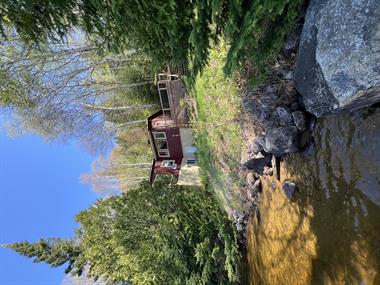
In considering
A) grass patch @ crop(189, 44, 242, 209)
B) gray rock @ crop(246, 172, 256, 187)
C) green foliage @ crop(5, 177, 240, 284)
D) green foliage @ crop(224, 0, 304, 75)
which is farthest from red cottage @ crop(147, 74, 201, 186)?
green foliage @ crop(224, 0, 304, 75)

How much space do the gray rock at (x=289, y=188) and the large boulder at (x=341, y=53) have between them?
2.71m

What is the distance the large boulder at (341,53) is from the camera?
329cm

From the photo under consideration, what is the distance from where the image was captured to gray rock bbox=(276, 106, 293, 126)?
6316mm

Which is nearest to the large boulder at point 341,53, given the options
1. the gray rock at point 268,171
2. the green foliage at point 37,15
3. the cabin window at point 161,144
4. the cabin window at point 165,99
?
the gray rock at point 268,171

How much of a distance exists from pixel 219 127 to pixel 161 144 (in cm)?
869

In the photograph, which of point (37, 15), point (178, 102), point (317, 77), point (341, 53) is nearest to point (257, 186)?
point (317, 77)

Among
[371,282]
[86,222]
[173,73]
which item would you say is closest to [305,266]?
[371,282]

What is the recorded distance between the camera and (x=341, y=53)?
3602 mm

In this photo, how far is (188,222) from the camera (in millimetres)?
10695

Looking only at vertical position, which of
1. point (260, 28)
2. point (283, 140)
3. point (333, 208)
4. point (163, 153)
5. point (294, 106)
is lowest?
point (163, 153)

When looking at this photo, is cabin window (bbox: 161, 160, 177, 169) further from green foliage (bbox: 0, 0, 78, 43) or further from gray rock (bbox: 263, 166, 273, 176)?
green foliage (bbox: 0, 0, 78, 43)

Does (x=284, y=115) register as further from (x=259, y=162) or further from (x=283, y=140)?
(x=259, y=162)

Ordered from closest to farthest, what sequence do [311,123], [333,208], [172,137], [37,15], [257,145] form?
[37,15] → [333,208] → [311,123] → [257,145] → [172,137]

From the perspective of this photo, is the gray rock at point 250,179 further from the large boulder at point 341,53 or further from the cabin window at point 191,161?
the cabin window at point 191,161
